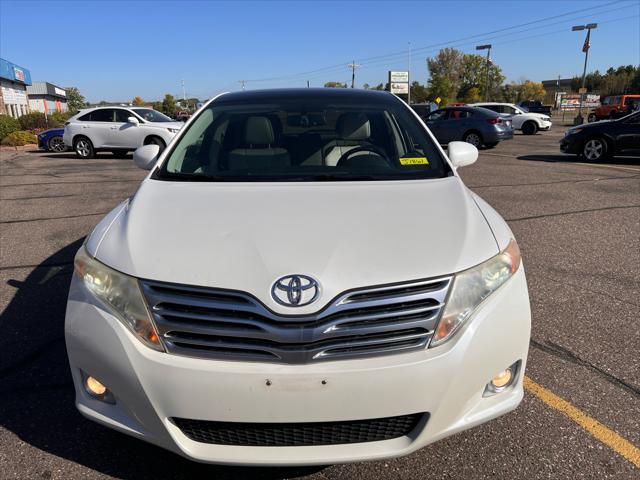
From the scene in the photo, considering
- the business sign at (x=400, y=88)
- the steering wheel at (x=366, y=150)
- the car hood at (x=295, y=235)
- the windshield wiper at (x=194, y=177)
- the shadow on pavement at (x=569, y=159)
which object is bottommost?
the shadow on pavement at (x=569, y=159)

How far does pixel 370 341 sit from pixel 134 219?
1.26 metres

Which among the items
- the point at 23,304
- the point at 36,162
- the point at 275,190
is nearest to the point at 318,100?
the point at 275,190

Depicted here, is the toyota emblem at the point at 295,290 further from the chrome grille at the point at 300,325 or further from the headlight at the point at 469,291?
the headlight at the point at 469,291

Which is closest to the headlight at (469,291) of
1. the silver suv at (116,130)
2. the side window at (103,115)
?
the silver suv at (116,130)

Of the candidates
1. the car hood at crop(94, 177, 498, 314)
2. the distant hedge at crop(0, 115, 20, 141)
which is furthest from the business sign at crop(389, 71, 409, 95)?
the car hood at crop(94, 177, 498, 314)

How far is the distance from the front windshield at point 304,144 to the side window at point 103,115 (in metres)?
13.4

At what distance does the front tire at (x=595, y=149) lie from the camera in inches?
491

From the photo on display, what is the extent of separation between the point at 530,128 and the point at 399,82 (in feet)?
150

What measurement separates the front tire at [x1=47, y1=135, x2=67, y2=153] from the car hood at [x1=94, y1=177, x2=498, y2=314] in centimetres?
1825

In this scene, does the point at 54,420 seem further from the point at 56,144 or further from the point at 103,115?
the point at 56,144

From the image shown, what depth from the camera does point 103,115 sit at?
51.0 feet

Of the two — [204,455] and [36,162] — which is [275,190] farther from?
[36,162]

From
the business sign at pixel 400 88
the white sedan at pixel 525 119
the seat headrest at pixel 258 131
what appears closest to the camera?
the seat headrest at pixel 258 131

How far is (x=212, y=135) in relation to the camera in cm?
342
